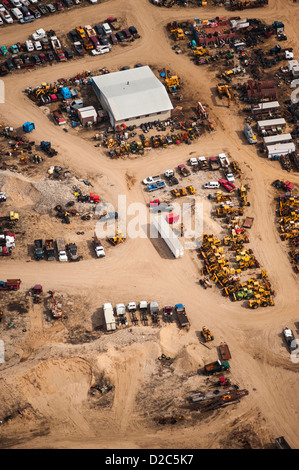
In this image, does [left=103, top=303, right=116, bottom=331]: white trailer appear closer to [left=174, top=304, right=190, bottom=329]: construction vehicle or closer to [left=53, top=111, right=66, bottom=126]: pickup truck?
[left=174, top=304, right=190, bottom=329]: construction vehicle

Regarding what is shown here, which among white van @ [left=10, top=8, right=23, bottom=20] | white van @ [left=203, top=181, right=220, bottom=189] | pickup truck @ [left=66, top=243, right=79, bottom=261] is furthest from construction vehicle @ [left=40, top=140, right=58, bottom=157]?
white van @ [left=10, top=8, right=23, bottom=20]

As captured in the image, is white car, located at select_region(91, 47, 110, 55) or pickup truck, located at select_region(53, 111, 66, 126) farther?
white car, located at select_region(91, 47, 110, 55)

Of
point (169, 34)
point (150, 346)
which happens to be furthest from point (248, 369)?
point (169, 34)

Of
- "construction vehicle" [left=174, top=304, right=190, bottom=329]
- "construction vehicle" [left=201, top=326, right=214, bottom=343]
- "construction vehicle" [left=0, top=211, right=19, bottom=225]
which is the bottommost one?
"construction vehicle" [left=201, top=326, right=214, bottom=343]

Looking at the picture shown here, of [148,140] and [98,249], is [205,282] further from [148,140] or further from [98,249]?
[148,140]

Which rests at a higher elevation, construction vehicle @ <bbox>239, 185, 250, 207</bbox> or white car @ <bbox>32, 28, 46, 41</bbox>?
white car @ <bbox>32, 28, 46, 41</bbox>

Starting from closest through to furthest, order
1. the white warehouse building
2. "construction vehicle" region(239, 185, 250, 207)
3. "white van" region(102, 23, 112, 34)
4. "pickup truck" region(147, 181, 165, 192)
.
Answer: "construction vehicle" region(239, 185, 250, 207) < "pickup truck" region(147, 181, 165, 192) < the white warehouse building < "white van" region(102, 23, 112, 34)

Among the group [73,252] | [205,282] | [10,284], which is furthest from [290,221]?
[10,284]

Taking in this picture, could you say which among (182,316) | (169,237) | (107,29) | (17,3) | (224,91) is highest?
(17,3)
